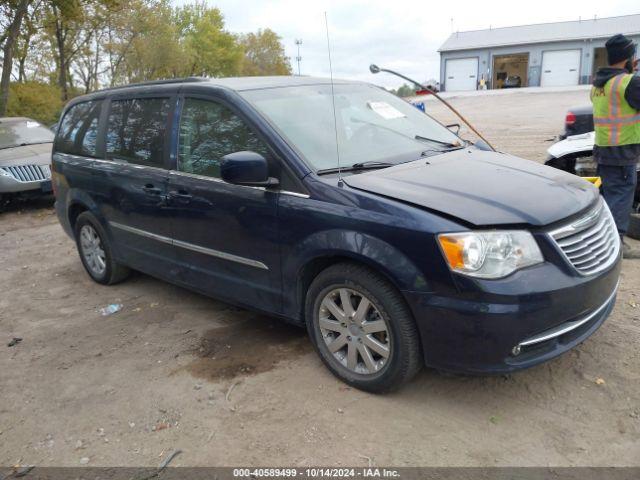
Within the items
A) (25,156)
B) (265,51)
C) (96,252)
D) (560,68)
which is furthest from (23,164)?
(265,51)

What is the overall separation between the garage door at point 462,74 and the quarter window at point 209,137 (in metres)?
51.4

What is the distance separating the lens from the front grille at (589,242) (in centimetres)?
282

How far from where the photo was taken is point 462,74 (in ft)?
170

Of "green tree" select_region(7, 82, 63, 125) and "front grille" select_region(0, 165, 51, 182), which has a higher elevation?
"green tree" select_region(7, 82, 63, 125)

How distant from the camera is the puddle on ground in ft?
12.0

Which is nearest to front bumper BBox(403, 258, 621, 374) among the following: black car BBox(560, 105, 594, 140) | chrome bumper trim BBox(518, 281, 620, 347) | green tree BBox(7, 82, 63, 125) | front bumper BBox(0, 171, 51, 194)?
chrome bumper trim BBox(518, 281, 620, 347)

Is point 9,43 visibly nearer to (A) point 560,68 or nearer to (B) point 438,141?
(B) point 438,141

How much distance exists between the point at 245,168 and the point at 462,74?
52.6 metres

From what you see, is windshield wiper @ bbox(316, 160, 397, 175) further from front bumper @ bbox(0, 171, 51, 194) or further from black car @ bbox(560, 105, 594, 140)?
front bumper @ bbox(0, 171, 51, 194)

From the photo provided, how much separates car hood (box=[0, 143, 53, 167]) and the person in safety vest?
8.50 meters

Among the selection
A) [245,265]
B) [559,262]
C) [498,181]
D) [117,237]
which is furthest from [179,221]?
[559,262]

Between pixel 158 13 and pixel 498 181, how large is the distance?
32181 millimetres

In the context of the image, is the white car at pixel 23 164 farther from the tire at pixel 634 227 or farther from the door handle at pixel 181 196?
the tire at pixel 634 227

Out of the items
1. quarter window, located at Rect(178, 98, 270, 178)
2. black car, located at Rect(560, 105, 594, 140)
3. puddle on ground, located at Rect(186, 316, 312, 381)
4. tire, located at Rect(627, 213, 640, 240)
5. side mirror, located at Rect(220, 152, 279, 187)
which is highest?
quarter window, located at Rect(178, 98, 270, 178)
